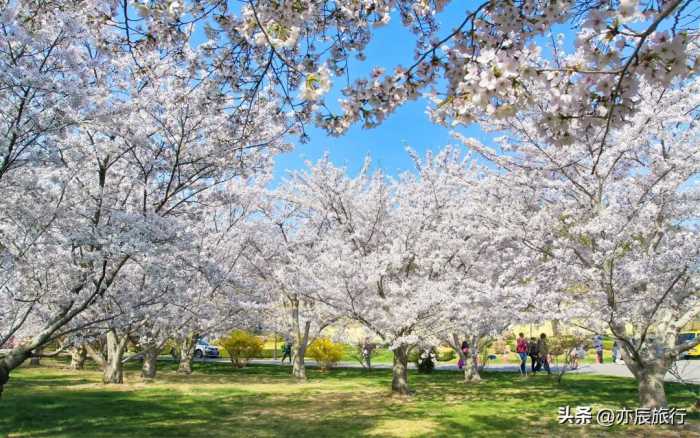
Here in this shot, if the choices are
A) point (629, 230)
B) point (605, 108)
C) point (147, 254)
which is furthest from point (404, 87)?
point (629, 230)

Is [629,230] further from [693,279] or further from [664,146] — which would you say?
[664,146]

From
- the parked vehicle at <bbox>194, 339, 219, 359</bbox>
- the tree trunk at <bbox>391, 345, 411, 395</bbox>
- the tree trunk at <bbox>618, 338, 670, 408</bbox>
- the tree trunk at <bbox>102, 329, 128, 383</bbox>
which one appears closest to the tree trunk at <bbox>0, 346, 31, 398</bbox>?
the tree trunk at <bbox>391, 345, 411, 395</bbox>

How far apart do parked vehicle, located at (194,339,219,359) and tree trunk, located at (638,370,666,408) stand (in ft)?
92.9

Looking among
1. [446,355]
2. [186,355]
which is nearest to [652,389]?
[186,355]

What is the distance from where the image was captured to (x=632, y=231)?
8.19 meters

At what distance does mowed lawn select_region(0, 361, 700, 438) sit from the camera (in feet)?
27.2

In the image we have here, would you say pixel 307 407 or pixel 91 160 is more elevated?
pixel 91 160

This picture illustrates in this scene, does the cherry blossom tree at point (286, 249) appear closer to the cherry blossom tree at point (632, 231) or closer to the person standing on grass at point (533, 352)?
the person standing on grass at point (533, 352)

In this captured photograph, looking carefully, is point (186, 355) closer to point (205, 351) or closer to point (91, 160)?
point (205, 351)

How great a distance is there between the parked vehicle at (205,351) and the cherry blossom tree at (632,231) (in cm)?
2721

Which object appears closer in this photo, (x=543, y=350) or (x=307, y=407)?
(x=307, y=407)

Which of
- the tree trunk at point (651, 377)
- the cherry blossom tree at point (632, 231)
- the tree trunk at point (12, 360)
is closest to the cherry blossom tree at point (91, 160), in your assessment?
the tree trunk at point (12, 360)

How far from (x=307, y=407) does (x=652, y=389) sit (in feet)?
22.5

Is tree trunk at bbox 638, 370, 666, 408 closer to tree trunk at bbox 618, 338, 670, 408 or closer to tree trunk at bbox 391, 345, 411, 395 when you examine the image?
tree trunk at bbox 618, 338, 670, 408
